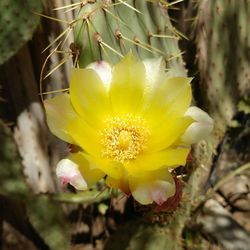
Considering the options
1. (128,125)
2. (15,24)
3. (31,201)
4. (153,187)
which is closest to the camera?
(153,187)

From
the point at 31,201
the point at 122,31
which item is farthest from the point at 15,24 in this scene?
the point at 31,201

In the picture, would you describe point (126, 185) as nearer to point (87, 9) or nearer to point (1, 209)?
point (87, 9)

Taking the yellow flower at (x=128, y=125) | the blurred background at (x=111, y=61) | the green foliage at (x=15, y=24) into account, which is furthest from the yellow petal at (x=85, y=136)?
the green foliage at (x=15, y=24)

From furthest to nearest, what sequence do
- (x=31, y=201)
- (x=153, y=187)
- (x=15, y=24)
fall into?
(x=31, y=201)
(x=15, y=24)
(x=153, y=187)

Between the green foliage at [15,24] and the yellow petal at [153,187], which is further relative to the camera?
the green foliage at [15,24]

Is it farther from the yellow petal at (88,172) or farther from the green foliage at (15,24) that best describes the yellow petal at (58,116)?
the green foliage at (15,24)

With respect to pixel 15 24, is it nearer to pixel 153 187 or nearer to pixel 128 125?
pixel 128 125
